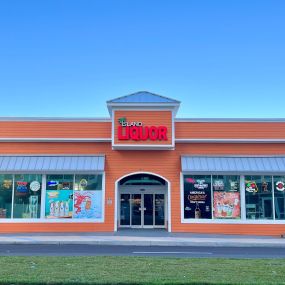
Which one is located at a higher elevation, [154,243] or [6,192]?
[6,192]

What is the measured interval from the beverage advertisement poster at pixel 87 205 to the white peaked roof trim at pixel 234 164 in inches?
200

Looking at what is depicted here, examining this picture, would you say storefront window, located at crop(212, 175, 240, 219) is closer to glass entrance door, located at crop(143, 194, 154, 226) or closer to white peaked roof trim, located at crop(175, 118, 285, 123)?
white peaked roof trim, located at crop(175, 118, 285, 123)

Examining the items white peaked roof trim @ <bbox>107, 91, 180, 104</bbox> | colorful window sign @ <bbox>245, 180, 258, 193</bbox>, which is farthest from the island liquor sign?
colorful window sign @ <bbox>245, 180, 258, 193</bbox>

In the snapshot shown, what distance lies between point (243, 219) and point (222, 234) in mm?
1444

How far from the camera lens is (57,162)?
21.3 m

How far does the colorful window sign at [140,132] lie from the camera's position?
21.0 meters

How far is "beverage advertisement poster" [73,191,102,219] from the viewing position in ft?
68.7

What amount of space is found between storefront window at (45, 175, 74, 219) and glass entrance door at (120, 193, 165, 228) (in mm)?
3855

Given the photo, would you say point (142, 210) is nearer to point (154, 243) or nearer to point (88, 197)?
point (88, 197)

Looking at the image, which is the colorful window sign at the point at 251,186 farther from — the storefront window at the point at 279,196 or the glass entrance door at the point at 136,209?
the glass entrance door at the point at 136,209

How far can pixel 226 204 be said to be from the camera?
21031 millimetres

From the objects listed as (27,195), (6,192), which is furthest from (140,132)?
(6,192)

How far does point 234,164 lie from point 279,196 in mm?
3034

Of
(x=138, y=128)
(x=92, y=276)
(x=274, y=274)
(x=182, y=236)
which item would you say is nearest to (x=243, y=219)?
(x=182, y=236)
